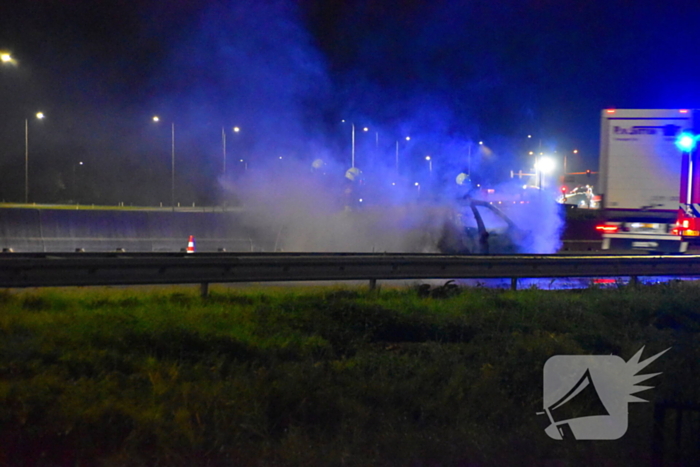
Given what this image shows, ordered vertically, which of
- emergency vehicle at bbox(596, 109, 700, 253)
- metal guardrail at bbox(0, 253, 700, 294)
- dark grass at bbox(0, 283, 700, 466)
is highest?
emergency vehicle at bbox(596, 109, 700, 253)

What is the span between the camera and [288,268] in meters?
9.52

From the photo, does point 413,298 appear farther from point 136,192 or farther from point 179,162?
point 136,192

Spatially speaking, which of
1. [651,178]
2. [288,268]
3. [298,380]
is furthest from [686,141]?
[298,380]

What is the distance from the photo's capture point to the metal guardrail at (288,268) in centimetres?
805

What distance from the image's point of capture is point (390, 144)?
2105 centimetres

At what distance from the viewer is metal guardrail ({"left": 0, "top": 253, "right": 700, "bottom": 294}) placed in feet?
26.4

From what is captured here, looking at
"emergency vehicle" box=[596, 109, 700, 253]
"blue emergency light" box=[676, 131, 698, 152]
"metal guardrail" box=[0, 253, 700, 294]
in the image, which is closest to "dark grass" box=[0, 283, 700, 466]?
"metal guardrail" box=[0, 253, 700, 294]

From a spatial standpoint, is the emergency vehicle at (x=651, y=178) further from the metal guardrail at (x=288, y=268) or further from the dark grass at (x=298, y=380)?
the dark grass at (x=298, y=380)

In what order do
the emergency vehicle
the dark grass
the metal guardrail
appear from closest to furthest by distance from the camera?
the dark grass < the metal guardrail < the emergency vehicle

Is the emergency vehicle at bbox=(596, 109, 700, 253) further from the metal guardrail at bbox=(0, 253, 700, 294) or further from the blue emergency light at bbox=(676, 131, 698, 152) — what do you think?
the metal guardrail at bbox=(0, 253, 700, 294)

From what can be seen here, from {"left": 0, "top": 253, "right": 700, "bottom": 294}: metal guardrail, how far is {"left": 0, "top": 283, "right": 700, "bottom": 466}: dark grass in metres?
0.34

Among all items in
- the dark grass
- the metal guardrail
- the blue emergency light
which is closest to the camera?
the dark grass

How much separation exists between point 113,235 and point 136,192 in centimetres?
2585

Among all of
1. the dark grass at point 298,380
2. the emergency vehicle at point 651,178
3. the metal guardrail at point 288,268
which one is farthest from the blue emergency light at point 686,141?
the dark grass at point 298,380
